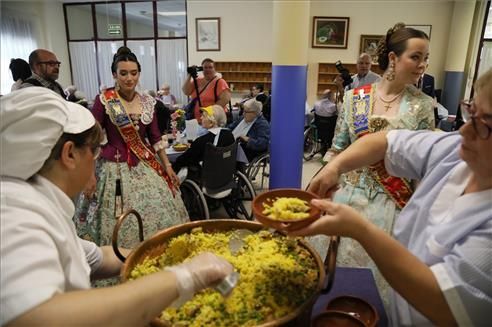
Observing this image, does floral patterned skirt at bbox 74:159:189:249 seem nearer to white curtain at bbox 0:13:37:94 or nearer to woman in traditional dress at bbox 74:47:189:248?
woman in traditional dress at bbox 74:47:189:248

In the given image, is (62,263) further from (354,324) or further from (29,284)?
(354,324)

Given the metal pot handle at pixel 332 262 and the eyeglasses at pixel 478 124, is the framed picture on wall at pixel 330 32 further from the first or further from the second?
the metal pot handle at pixel 332 262

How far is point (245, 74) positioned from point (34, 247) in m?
7.32

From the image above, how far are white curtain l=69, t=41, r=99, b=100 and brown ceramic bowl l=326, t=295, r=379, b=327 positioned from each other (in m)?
8.86

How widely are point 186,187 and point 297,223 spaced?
2252mm

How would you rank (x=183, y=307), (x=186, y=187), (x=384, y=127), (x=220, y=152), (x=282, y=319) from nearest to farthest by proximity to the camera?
(x=282, y=319)
(x=183, y=307)
(x=384, y=127)
(x=220, y=152)
(x=186, y=187)

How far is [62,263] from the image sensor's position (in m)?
0.75

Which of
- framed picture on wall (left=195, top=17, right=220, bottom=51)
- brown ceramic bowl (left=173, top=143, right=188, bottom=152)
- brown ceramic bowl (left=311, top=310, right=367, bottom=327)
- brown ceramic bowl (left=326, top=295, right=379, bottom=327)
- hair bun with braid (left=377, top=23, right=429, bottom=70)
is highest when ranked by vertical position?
framed picture on wall (left=195, top=17, right=220, bottom=51)

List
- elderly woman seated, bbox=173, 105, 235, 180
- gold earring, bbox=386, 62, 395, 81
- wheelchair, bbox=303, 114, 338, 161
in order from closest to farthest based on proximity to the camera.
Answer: gold earring, bbox=386, 62, 395, 81 → elderly woman seated, bbox=173, 105, 235, 180 → wheelchair, bbox=303, 114, 338, 161

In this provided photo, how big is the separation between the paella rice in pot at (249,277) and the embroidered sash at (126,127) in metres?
1.34

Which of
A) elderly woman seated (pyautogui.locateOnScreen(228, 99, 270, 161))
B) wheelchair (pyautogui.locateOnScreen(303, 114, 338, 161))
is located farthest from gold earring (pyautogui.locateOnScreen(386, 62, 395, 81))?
wheelchair (pyautogui.locateOnScreen(303, 114, 338, 161))

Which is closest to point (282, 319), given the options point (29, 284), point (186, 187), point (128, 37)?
point (29, 284)

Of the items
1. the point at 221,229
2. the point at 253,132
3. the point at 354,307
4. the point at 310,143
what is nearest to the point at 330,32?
the point at 310,143

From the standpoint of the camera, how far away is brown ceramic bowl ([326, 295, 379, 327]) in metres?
0.90
